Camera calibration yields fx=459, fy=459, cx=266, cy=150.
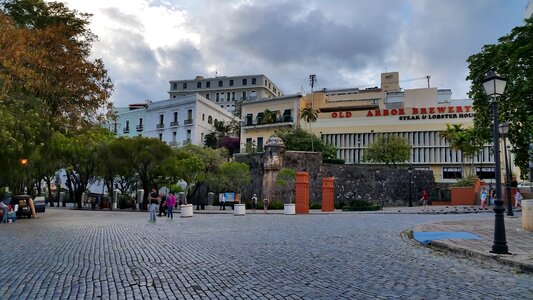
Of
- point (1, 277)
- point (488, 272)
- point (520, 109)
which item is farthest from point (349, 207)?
point (1, 277)

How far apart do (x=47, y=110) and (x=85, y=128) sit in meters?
2.22

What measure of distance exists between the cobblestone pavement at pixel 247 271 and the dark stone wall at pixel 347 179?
31.3m

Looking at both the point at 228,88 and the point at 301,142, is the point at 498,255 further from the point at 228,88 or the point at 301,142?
the point at 228,88

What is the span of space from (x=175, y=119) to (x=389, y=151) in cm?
2957

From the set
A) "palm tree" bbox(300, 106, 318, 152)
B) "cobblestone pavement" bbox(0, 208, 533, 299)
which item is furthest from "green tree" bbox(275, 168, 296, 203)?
"cobblestone pavement" bbox(0, 208, 533, 299)

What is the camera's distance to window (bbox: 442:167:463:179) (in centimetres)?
6172

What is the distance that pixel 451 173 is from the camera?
6200 centimetres

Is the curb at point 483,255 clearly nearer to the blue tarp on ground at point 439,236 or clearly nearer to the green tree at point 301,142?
the blue tarp on ground at point 439,236

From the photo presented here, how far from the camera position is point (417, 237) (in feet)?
47.6

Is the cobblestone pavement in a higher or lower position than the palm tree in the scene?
lower

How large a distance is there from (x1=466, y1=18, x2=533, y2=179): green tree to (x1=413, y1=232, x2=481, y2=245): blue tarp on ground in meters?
9.22

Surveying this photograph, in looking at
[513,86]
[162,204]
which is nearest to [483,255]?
[513,86]

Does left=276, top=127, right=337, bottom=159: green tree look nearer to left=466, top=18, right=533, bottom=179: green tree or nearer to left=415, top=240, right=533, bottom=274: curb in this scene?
left=466, top=18, right=533, bottom=179: green tree

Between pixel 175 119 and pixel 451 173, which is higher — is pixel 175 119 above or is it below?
above
